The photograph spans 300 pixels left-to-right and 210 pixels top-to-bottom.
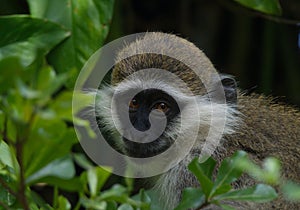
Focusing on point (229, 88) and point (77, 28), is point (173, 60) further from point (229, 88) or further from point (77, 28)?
point (77, 28)

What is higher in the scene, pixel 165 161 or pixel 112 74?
pixel 112 74

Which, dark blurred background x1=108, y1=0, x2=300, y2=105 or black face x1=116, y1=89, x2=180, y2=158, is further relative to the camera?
dark blurred background x1=108, y1=0, x2=300, y2=105

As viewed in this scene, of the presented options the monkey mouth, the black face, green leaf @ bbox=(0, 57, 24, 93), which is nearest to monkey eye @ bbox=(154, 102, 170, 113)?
the black face

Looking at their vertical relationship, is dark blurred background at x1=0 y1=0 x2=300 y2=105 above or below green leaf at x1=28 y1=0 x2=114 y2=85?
below

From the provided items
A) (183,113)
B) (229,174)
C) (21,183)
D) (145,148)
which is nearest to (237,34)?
(183,113)

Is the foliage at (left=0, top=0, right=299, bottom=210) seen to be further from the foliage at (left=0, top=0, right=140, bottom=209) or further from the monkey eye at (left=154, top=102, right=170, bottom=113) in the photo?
the monkey eye at (left=154, top=102, right=170, bottom=113)

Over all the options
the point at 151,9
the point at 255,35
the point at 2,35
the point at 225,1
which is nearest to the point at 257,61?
the point at 255,35

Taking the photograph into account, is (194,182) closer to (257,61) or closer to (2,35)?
(2,35)

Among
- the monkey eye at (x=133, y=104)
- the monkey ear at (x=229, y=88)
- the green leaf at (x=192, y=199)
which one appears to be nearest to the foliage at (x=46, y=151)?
the green leaf at (x=192, y=199)
